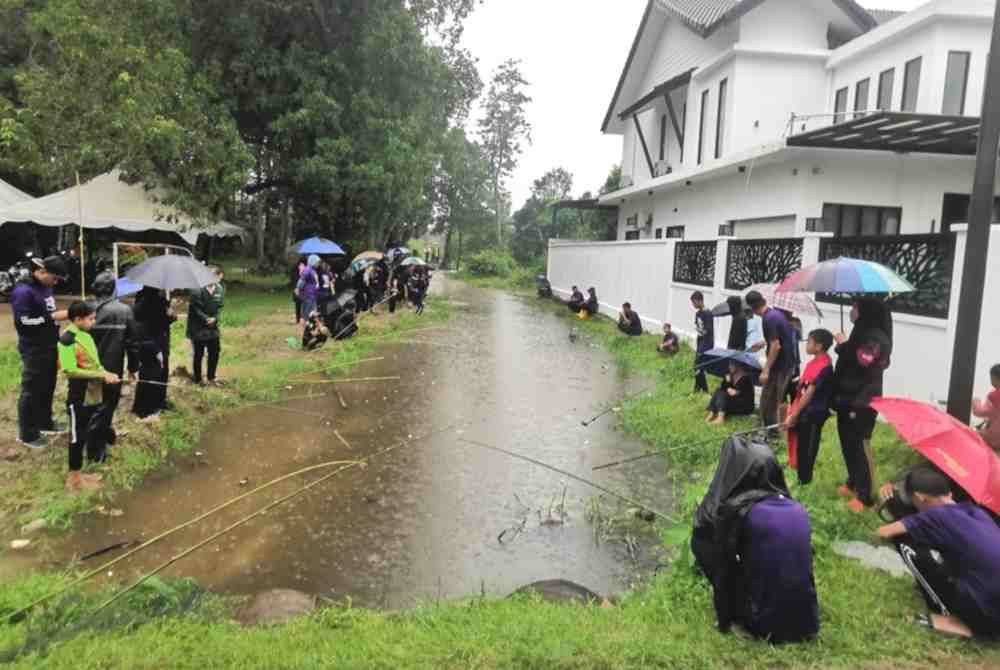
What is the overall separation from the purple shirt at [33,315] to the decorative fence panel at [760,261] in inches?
342

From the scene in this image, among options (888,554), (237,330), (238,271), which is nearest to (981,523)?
(888,554)

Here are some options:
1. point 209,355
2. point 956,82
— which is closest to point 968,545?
point 209,355

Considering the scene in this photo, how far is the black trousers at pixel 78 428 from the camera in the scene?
5550 millimetres

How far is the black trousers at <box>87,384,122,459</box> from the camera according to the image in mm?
5816

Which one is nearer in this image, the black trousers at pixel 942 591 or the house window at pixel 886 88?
the black trousers at pixel 942 591

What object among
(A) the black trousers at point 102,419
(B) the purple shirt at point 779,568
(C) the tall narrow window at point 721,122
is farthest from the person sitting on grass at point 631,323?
(B) the purple shirt at point 779,568

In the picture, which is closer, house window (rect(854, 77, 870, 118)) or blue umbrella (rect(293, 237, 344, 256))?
house window (rect(854, 77, 870, 118))

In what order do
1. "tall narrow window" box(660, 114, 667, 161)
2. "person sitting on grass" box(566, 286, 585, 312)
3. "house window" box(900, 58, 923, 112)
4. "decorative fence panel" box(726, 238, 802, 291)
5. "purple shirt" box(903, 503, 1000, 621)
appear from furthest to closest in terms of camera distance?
"tall narrow window" box(660, 114, 667, 161) → "person sitting on grass" box(566, 286, 585, 312) → "house window" box(900, 58, 923, 112) → "decorative fence panel" box(726, 238, 802, 291) → "purple shirt" box(903, 503, 1000, 621)

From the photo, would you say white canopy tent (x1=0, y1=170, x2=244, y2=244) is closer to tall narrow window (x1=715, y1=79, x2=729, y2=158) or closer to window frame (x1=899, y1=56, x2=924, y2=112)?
tall narrow window (x1=715, y1=79, x2=729, y2=158)

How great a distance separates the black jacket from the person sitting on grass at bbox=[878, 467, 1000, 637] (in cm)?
614

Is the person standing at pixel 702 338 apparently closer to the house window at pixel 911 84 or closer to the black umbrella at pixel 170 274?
the black umbrella at pixel 170 274

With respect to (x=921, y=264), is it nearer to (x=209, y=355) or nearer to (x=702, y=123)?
(x=209, y=355)

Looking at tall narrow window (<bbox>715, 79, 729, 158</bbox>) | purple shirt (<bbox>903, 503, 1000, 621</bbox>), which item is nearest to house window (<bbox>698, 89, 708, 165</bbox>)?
tall narrow window (<bbox>715, 79, 729, 158</bbox>)

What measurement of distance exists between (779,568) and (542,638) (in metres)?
1.25
